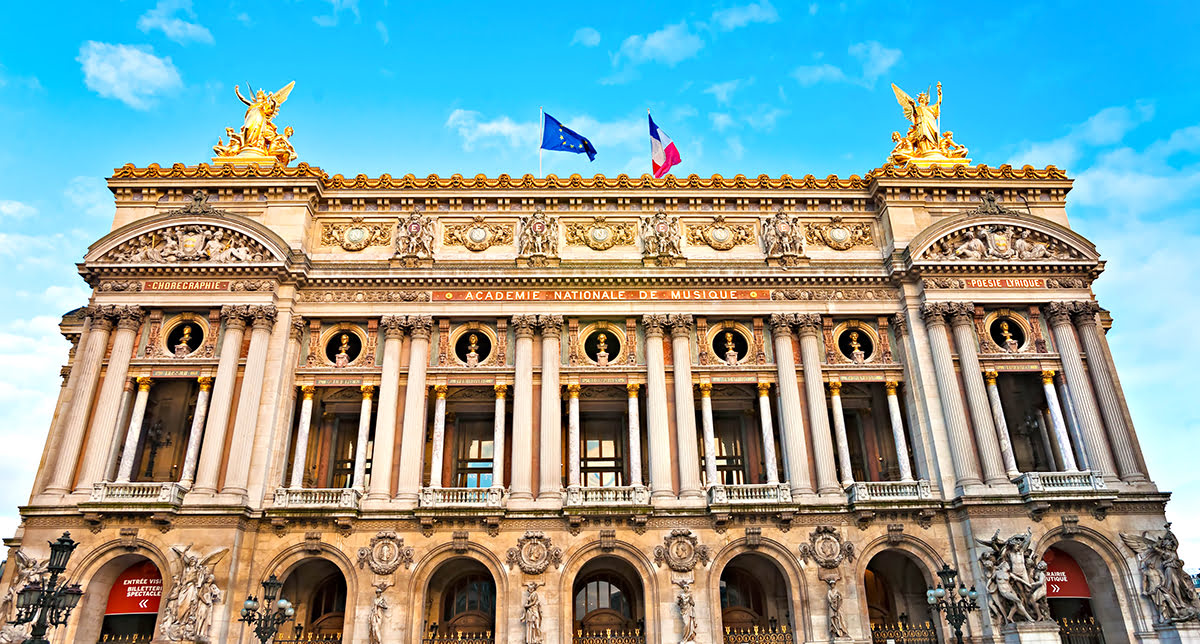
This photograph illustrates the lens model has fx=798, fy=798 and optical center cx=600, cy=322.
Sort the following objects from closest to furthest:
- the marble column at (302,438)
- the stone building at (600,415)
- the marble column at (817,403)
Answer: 1. the stone building at (600,415)
2. the marble column at (302,438)
3. the marble column at (817,403)

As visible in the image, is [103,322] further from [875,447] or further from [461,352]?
[875,447]

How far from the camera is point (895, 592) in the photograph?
3253cm

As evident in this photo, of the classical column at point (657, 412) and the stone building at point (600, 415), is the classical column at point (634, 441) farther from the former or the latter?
the classical column at point (657, 412)

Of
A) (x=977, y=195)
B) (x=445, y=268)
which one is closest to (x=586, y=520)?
(x=445, y=268)

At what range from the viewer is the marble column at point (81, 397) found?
29812mm

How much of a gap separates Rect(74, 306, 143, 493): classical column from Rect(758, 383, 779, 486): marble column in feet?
82.9

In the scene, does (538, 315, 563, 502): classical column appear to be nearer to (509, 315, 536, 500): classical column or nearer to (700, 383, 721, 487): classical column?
(509, 315, 536, 500): classical column

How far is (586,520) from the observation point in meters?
29.7

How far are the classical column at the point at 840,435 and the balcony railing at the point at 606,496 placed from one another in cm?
780

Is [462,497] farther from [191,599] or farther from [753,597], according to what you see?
[753,597]

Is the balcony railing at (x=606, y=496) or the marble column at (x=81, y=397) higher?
the marble column at (x=81, y=397)

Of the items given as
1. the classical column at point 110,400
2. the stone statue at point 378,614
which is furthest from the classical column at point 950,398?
the classical column at point 110,400

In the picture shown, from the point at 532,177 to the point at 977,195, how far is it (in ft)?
65.9

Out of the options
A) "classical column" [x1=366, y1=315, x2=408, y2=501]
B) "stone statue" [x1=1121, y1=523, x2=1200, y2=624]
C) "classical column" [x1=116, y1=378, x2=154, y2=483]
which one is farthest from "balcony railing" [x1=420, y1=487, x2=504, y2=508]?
"stone statue" [x1=1121, y1=523, x2=1200, y2=624]
